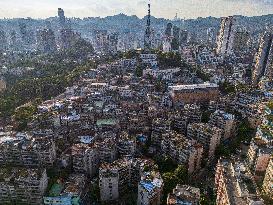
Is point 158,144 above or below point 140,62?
below

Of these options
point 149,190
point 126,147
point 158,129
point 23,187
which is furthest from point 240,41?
point 23,187

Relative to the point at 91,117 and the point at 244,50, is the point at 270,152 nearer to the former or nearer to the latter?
the point at 91,117

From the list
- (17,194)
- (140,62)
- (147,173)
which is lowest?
(17,194)

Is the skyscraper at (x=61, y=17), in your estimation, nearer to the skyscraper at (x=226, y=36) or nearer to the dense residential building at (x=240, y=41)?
the dense residential building at (x=240, y=41)

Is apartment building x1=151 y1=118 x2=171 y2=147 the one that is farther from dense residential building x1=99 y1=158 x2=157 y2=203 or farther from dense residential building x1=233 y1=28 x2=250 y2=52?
dense residential building x1=233 y1=28 x2=250 y2=52

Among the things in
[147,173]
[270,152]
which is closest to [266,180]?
[270,152]

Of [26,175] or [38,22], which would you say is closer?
[26,175]
